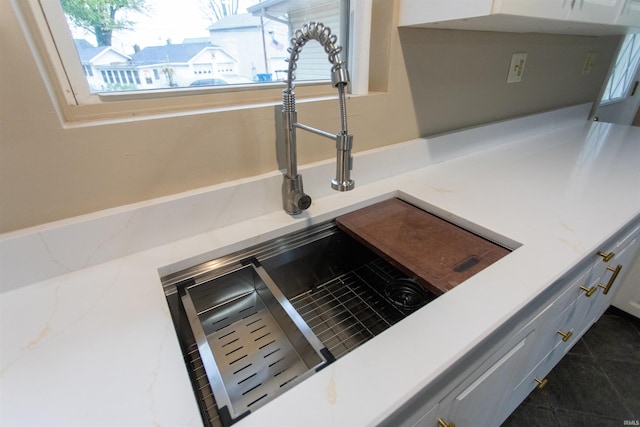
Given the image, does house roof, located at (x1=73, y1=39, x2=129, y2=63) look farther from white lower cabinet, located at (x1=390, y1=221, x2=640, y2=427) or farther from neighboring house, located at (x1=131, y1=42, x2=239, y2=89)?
white lower cabinet, located at (x1=390, y1=221, x2=640, y2=427)

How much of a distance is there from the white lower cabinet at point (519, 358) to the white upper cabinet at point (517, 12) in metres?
0.68

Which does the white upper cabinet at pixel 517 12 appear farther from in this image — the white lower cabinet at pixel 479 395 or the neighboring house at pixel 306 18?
the white lower cabinet at pixel 479 395

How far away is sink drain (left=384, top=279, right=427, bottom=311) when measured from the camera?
853 mm

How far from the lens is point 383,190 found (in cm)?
110

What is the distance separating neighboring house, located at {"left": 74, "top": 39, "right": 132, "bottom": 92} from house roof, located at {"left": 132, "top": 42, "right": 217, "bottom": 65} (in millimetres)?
30

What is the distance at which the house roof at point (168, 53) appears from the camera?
0.76m

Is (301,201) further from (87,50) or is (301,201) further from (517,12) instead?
(517,12)

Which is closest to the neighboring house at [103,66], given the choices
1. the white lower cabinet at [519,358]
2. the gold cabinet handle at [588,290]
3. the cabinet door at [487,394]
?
the white lower cabinet at [519,358]

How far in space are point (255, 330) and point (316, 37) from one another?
72cm

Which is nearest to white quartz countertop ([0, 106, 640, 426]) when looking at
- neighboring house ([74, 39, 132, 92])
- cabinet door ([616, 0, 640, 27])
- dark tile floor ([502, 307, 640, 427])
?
neighboring house ([74, 39, 132, 92])

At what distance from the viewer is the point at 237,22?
868mm

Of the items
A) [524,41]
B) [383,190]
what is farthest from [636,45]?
[383,190]

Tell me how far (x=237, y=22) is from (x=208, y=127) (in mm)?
335

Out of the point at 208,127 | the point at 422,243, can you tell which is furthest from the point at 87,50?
the point at 422,243
